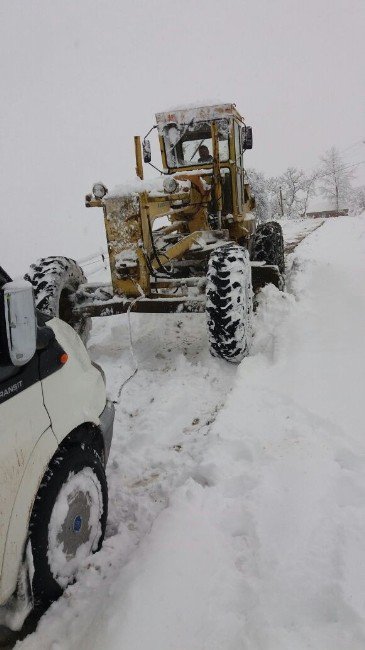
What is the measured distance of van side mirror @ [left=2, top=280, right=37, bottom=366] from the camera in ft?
5.74

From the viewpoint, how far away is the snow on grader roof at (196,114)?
690 centimetres

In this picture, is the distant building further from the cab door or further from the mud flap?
the cab door

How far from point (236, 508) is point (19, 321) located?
1771 mm

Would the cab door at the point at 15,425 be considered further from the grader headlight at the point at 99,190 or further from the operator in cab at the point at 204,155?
the operator in cab at the point at 204,155

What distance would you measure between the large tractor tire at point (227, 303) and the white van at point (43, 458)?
2231 mm

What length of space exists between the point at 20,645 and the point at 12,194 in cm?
8653

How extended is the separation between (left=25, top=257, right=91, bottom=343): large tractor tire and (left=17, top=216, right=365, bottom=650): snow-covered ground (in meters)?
0.96

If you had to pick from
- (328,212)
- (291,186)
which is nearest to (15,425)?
(328,212)

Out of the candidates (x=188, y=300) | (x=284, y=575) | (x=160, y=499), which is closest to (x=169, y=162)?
(x=188, y=300)

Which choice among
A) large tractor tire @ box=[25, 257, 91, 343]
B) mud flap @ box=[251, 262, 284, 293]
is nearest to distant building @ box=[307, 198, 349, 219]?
mud flap @ box=[251, 262, 284, 293]

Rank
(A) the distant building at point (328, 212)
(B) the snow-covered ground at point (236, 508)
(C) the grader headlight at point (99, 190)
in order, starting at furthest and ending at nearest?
(A) the distant building at point (328, 212) < (C) the grader headlight at point (99, 190) < (B) the snow-covered ground at point (236, 508)

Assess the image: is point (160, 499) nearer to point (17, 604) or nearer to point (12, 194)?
point (17, 604)

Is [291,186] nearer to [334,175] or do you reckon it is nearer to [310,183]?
[310,183]

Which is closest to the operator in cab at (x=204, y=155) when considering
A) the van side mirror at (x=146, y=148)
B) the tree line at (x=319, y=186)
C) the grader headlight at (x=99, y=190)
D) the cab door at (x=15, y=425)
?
the van side mirror at (x=146, y=148)
